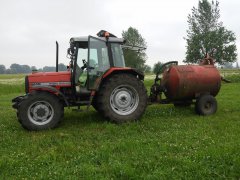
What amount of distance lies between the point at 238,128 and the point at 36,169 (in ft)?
16.6

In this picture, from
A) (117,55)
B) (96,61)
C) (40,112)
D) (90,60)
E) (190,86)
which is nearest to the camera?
(40,112)

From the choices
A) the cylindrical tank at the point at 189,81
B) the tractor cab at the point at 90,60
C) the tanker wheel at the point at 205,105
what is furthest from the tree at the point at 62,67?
the tanker wheel at the point at 205,105

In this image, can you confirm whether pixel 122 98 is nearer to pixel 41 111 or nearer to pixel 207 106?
pixel 41 111

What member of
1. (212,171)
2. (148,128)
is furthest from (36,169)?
(148,128)

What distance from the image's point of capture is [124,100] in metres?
9.31

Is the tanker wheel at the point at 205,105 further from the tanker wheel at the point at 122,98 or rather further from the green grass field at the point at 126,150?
the tanker wheel at the point at 122,98

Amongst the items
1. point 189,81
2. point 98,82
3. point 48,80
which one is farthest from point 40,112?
point 189,81

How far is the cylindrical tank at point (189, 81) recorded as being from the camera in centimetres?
1042

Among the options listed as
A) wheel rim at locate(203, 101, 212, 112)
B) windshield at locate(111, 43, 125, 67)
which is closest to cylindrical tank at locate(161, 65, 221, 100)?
wheel rim at locate(203, 101, 212, 112)

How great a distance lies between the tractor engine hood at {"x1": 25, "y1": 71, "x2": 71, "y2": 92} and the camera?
902 centimetres

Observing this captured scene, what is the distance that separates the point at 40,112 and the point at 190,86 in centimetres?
491

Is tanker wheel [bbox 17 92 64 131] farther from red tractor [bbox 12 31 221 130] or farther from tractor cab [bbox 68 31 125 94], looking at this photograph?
tractor cab [bbox 68 31 125 94]

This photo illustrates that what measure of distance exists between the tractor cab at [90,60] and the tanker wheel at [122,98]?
394mm

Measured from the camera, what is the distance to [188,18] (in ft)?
196
